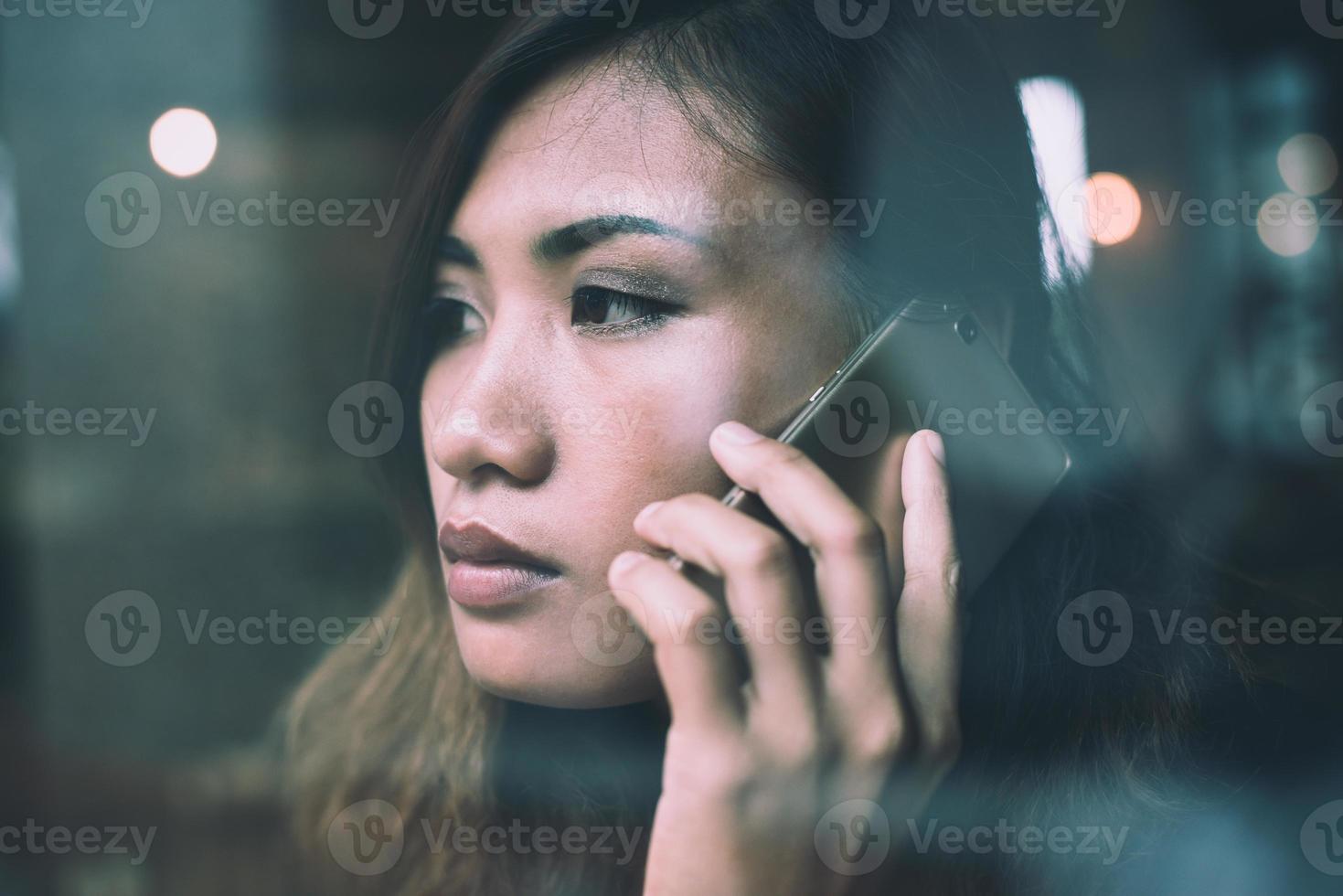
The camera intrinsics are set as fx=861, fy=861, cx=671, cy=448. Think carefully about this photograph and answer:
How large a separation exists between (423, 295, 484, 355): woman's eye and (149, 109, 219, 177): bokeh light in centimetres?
20

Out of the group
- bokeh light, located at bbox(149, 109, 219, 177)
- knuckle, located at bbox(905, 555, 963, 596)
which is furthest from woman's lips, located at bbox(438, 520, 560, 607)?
bokeh light, located at bbox(149, 109, 219, 177)

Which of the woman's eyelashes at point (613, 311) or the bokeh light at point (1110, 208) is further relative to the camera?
the bokeh light at point (1110, 208)

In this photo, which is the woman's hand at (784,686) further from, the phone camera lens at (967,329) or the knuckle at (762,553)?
the phone camera lens at (967,329)

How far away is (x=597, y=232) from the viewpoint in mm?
557

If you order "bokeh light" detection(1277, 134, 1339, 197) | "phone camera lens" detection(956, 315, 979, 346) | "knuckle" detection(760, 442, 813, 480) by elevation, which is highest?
"bokeh light" detection(1277, 134, 1339, 197)

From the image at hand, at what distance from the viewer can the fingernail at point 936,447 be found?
1.90 ft

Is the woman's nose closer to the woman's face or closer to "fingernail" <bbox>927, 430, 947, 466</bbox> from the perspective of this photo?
the woman's face

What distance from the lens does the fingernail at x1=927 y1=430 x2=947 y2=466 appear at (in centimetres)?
58

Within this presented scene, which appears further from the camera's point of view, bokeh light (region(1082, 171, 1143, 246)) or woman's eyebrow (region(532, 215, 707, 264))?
bokeh light (region(1082, 171, 1143, 246))

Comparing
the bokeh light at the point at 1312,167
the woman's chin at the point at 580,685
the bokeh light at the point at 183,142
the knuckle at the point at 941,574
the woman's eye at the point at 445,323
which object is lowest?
the woman's chin at the point at 580,685

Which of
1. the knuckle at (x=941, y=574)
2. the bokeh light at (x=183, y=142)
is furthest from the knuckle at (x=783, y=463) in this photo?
the bokeh light at (x=183, y=142)

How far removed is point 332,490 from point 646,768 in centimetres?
34

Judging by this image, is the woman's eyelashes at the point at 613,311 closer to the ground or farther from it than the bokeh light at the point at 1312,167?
closer to the ground

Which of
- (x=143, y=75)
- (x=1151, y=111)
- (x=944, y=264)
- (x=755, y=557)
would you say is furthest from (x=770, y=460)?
(x=143, y=75)
